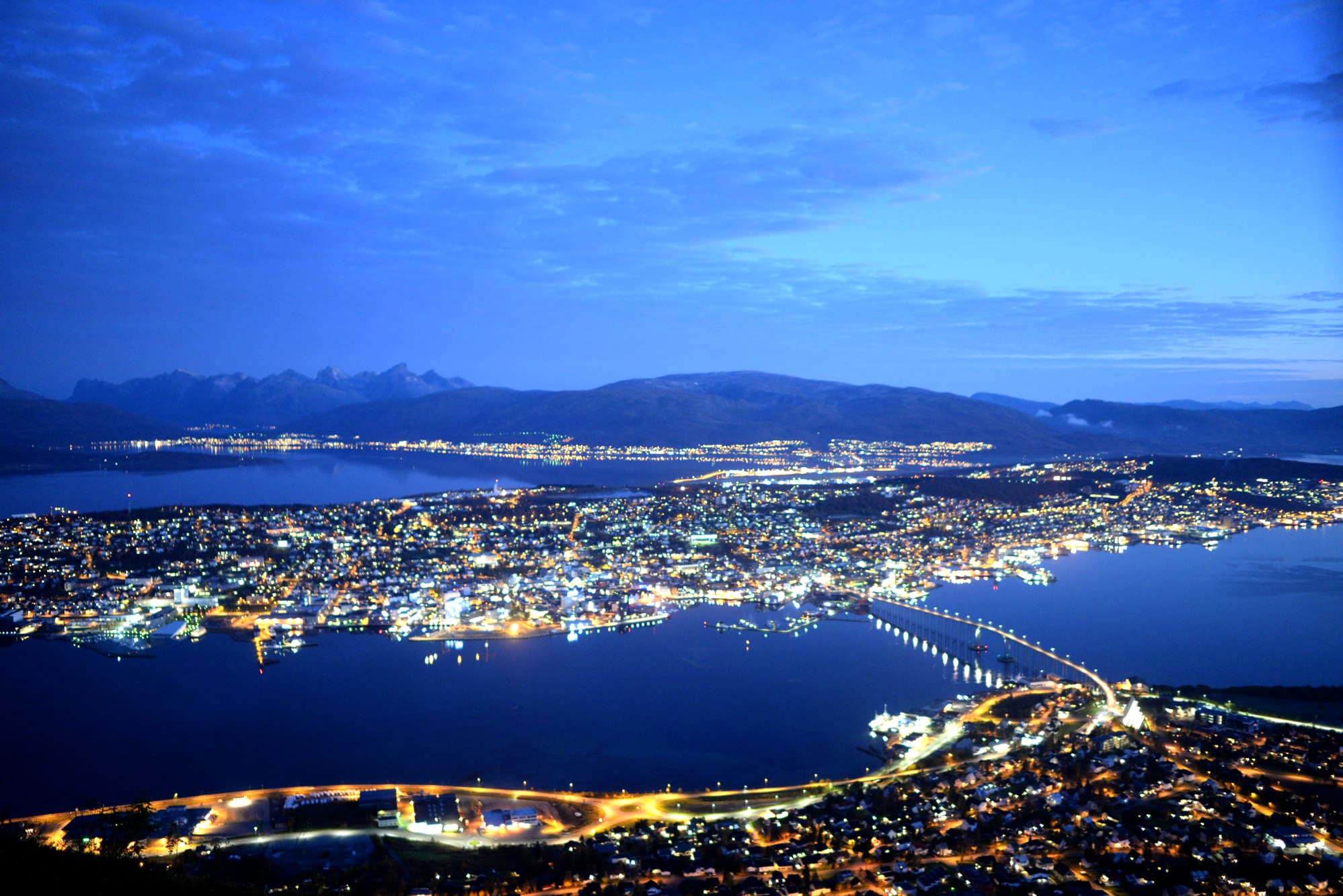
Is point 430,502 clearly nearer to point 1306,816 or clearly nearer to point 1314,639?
point 1314,639

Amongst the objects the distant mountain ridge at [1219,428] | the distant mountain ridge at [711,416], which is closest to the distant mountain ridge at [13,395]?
the distant mountain ridge at [711,416]

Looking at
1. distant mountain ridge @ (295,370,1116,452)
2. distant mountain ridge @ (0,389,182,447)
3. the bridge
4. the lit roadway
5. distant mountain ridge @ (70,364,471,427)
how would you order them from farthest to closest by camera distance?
distant mountain ridge @ (70,364,471,427) < distant mountain ridge @ (295,370,1116,452) < distant mountain ridge @ (0,389,182,447) < the bridge < the lit roadway

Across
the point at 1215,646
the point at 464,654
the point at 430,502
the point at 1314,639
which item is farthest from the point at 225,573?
the point at 1314,639

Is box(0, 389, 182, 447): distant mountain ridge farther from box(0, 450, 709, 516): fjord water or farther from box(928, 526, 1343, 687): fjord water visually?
box(928, 526, 1343, 687): fjord water

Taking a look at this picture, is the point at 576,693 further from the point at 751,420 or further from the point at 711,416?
the point at 751,420

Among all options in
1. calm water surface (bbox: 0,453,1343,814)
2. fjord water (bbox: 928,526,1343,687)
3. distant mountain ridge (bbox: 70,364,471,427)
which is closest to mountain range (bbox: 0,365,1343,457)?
distant mountain ridge (bbox: 70,364,471,427)

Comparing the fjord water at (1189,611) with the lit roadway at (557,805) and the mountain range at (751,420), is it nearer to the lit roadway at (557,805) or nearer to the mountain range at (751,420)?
the lit roadway at (557,805)
